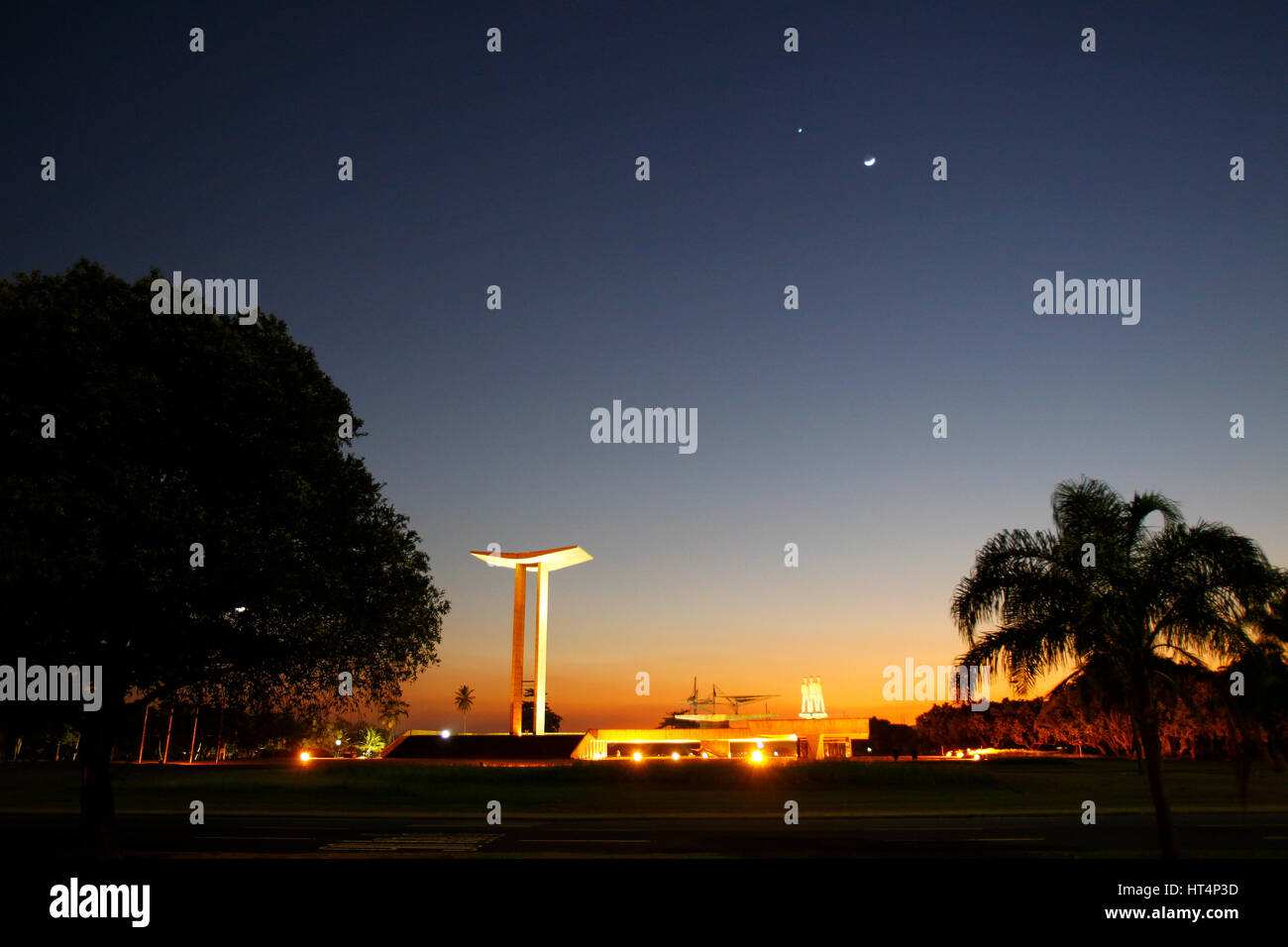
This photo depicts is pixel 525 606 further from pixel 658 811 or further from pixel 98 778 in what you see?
pixel 98 778

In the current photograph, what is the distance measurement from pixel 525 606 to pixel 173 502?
227 ft

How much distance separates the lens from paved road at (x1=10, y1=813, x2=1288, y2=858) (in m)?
18.6

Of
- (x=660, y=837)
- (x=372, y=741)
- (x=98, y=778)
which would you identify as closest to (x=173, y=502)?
(x=98, y=778)

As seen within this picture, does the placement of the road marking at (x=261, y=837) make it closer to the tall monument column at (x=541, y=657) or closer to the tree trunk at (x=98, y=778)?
the tree trunk at (x=98, y=778)

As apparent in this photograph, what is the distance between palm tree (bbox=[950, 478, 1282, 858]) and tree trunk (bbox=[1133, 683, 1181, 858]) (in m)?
0.02

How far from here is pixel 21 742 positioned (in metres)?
102

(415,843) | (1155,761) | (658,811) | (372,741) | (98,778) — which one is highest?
(1155,761)

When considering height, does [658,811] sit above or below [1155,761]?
below

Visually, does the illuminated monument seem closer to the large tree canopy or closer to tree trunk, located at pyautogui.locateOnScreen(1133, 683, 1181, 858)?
the large tree canopy

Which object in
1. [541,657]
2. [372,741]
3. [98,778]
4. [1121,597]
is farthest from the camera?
[372,741]

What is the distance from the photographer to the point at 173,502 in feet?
59.3

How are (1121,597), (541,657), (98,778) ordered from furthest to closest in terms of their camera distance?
(541,657), (98,778), (1121,597)

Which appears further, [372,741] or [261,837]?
[372,741]

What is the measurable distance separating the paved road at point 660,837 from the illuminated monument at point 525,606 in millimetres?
55892
